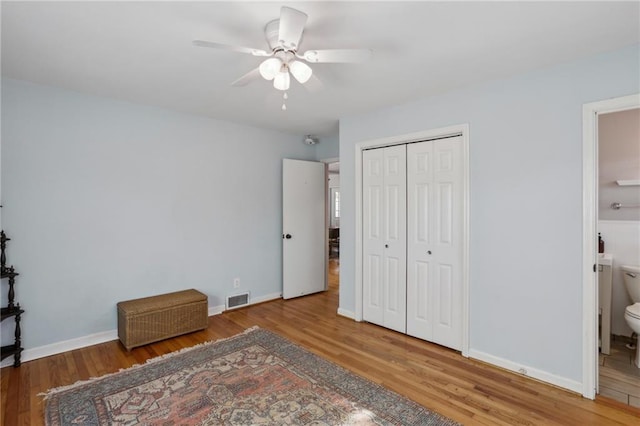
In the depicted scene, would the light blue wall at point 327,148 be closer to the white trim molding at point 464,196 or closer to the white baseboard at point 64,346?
the white trim molding at point 464,196

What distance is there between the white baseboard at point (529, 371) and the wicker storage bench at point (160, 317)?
8.84 ft

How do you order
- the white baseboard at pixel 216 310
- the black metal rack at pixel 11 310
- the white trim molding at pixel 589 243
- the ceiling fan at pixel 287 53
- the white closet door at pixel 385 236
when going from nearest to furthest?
the ceiling fan at pixel 287 53 < the white trim molding at pixel 589 243 < the black metal rack at pixel 11 310 < the white closet door at pixel 385 236 < the white baseboard at pixel 216 310

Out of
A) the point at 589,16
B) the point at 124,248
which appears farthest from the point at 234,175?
the point at 589,16

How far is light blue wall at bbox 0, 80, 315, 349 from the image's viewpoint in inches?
A: 109

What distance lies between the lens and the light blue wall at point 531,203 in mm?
2303

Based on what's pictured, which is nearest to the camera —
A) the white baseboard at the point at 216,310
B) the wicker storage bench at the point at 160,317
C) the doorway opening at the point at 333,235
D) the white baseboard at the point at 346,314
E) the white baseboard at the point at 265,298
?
the wicker storage bench at the point at 160,317

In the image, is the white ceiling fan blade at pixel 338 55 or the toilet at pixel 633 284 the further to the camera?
the toilet at pixel 633 284

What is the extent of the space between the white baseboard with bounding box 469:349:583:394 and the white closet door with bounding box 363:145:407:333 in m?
0.77

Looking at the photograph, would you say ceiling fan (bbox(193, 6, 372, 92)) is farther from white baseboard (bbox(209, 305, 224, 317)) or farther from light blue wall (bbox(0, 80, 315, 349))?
white baseboard (bbox(209, 305, 224, 317))

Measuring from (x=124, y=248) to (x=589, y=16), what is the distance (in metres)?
4.06

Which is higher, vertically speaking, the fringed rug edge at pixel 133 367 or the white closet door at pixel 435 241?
the white closet door at pixel 435 241

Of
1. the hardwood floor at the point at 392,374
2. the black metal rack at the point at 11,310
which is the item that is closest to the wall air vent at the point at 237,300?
the hardwood floor at the point at 392,374

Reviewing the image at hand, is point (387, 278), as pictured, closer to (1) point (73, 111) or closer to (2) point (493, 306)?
(2) point (493, 306)

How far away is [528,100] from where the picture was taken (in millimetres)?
2518
